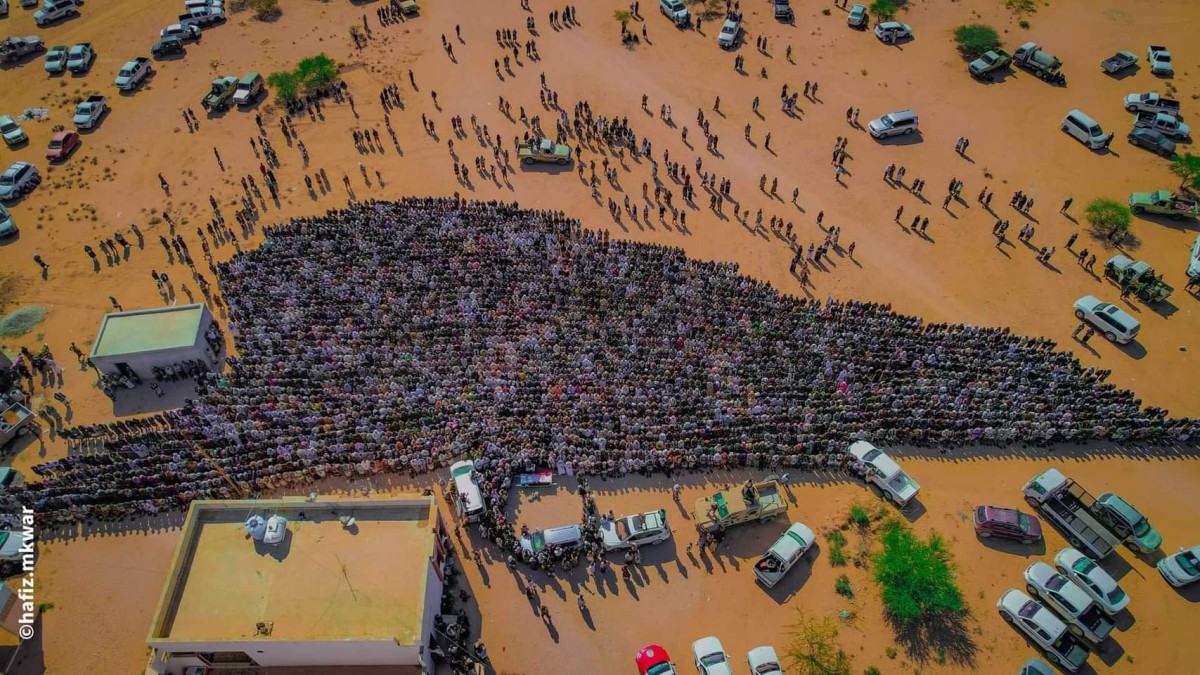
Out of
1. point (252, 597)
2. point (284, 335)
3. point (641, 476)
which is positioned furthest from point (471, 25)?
point (252, 597)

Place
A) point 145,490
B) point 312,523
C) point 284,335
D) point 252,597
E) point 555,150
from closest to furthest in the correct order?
point 252,597 → point 312,523 → point 145,490 → point 284,335 → point 555,150

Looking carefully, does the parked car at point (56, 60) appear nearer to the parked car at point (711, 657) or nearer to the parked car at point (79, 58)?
the parked car at point (79, 58)

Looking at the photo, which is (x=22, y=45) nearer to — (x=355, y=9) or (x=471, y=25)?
(x=355, y=9)

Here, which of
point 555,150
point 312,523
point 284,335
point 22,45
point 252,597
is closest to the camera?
point 252,597

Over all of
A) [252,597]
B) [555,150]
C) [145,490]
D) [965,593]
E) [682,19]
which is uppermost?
[682,19]

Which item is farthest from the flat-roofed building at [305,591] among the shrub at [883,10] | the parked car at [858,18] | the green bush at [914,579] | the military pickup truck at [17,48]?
the shrub at [883,10]

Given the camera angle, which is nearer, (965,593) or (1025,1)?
(965,593)
